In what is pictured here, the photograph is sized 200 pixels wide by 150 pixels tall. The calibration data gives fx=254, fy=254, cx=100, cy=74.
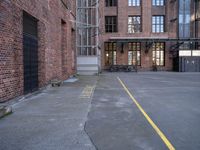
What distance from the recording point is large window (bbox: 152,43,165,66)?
41094mm

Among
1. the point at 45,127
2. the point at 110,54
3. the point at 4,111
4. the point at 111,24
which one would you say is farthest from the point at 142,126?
the point at 111,24

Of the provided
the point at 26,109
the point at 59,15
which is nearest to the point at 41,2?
the point at 59,15

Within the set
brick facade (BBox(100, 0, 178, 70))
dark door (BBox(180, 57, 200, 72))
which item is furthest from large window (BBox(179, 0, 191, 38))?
dark door (BBox(180, 57, 200, 72))

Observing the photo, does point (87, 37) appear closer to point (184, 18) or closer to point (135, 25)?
point (135, 25)

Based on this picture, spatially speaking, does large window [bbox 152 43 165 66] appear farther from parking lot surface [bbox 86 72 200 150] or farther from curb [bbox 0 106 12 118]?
curb [bbox 0 106 12 118]

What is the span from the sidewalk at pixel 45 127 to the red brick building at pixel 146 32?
32.2m

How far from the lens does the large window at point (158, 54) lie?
41094 millimetres

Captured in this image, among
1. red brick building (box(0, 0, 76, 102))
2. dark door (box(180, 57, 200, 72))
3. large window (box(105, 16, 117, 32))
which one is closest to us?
red brick building (box(0, 0, 76, 102))

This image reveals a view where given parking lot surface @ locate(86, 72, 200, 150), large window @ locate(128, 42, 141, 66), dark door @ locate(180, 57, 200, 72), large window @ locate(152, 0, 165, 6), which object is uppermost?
large window @ locate(152, 0, 165, 6)

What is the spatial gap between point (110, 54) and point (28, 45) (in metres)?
30.5

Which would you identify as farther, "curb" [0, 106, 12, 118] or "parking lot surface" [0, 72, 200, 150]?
"curb" [0, 106, 12, 118]

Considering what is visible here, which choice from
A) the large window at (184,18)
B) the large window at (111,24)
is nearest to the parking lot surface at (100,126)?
the large window at (111,24)

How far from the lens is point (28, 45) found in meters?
11.1

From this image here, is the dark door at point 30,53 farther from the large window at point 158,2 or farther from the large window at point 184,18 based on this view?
the large window at point 184,18
